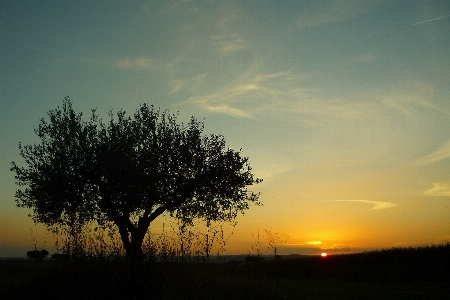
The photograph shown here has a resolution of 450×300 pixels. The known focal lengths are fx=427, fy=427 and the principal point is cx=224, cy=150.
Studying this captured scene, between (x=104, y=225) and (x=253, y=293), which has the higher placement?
(x=104, y=225)

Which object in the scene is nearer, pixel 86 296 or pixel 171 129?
pixel 86 296

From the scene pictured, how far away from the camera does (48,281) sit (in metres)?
15.1

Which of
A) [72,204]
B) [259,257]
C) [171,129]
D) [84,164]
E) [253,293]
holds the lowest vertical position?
[253,293]

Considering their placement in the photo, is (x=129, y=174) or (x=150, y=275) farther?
(x=129, y=174)

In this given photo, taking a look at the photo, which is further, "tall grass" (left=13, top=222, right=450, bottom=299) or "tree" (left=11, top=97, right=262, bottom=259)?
"tree" (left=11, top=97, right=262, bottom=259)

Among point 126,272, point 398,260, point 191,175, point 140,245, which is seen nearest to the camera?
point 126,272

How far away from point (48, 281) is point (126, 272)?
2.96 m

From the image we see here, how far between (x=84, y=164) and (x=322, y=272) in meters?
22.8

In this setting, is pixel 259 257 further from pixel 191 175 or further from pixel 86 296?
pixel 191 175

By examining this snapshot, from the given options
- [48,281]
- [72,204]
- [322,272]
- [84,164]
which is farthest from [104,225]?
[322,272]

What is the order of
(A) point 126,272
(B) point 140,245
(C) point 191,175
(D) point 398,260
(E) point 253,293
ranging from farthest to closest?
(D) point 398,260, (C) point 191,175, (B) point 140,245, (A) point 126,272, (E) point 253,293

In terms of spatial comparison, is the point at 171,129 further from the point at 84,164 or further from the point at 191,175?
the point at 84,164

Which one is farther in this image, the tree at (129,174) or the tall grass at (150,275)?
the tree at (129,174)

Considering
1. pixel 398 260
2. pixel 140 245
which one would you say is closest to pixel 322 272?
pixel 398 260
